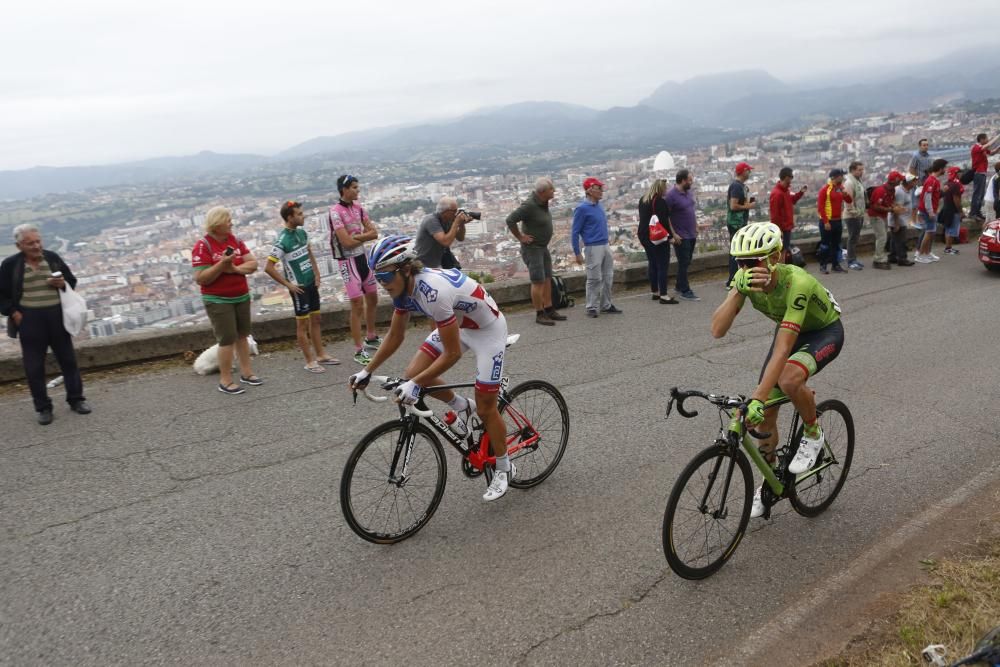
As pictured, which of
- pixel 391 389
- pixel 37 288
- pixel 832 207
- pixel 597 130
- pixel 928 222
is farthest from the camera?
pixel 597 130

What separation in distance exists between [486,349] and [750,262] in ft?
5.76

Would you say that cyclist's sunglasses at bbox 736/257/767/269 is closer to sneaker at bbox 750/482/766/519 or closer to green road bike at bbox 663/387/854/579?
green road bike at bbox 663/387/854/579

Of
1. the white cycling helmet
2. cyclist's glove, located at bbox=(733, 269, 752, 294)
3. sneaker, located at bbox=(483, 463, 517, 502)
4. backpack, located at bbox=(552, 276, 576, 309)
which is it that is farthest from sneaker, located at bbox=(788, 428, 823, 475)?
backpack, located at bbox=(552, 276, 576, 309)

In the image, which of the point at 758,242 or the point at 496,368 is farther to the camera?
the point at 496,368

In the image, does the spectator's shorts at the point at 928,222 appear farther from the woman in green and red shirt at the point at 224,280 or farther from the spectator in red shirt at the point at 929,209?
the woman in green and red shirt at the point at 224,280

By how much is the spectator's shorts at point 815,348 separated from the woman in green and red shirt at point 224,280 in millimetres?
5273

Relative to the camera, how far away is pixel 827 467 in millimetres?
4531

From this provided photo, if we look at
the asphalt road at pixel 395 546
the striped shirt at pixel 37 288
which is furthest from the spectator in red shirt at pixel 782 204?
the striped shirt at pixel 37 288

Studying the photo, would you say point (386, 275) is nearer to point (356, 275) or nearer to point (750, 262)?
point (750, 262)

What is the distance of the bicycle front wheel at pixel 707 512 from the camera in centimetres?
367

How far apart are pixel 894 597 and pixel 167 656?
3788 mm

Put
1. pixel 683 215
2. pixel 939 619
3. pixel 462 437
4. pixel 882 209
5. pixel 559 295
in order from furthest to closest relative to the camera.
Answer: pixel 882 209 → pixel 683 215 → pixel 559 295 → pixel 462 437 → pixel 939 619

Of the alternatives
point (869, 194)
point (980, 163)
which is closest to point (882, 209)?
point (869, 194)

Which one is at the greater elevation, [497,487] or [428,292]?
[428,292]
